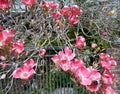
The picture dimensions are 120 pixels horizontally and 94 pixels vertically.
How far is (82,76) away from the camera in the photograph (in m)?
1.63

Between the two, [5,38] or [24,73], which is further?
[5,38]

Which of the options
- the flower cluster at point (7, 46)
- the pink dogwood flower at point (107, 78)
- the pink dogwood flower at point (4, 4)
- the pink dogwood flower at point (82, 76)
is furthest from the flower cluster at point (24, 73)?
the pink dogwood flower at point (4, 4)

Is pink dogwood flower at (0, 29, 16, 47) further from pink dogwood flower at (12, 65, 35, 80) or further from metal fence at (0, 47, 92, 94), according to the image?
metal fence at (0, 47, 92, 94)

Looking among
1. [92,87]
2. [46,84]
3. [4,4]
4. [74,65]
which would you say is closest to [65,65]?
[74,65]

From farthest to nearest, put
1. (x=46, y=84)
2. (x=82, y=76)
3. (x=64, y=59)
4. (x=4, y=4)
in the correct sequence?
(x=46, y=84) < (x=4, y=4) < (x=64, y=59) < (x=82, y=76)

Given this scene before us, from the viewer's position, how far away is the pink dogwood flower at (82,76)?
1.63 meters

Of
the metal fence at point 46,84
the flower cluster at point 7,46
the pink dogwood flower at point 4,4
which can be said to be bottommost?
the metal fence at point 46,84

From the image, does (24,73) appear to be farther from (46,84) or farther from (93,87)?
(46,84)

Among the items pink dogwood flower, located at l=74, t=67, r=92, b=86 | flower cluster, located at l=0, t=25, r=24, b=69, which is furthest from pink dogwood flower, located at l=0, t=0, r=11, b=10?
pink dogwood flower, located at l=74, t=67, r=92, b=86

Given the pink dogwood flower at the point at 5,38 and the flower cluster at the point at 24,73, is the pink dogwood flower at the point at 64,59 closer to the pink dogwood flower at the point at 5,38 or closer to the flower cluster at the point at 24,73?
the flower cluster at the point at 24,73

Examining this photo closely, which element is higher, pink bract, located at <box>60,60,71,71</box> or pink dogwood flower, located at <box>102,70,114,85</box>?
pink bract, located at <box>60,60,71,71</box>

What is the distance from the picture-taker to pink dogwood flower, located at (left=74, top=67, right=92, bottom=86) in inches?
64.0

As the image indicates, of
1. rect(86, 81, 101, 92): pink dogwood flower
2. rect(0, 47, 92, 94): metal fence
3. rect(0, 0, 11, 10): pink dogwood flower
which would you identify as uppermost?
rect(0, 0, 11, 10): pink dogwood flower

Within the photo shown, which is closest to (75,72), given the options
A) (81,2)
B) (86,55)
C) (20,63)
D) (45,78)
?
(20,63)
